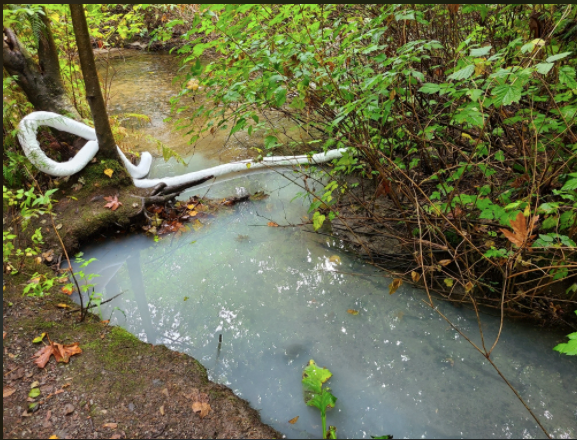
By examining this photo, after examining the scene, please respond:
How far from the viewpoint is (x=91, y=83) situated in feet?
12.1

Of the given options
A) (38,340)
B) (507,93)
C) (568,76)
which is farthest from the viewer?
(38,340)

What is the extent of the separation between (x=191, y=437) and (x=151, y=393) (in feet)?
1.38

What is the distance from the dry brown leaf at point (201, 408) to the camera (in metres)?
2.19

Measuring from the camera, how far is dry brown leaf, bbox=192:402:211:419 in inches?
86.3

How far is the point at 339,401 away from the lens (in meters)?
2.46

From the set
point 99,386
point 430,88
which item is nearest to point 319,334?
point 99,386

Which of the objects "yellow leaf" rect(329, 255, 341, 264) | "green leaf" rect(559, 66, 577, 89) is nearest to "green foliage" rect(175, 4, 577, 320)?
"green leaf" rect(559, 66, 577, 89)

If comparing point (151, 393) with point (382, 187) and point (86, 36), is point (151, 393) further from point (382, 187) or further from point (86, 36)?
point (86, 36)

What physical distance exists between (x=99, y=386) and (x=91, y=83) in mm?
3070

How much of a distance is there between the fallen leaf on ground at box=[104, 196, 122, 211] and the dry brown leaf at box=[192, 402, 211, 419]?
8.85 feet

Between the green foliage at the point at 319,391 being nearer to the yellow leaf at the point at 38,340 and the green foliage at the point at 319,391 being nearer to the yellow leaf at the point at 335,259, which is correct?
the yellow leaf at the point at 335,259

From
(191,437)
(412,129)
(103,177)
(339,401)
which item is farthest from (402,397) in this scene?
(103,177)

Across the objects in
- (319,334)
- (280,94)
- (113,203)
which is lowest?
(319,334)

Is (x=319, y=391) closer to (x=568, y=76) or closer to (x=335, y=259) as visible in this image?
(x=335, y=259)
